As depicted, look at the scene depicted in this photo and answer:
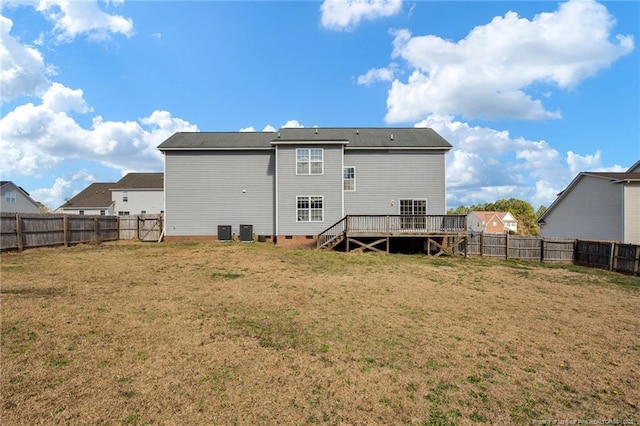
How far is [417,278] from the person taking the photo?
1170cm

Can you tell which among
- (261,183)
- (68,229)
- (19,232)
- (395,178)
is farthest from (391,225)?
(19,232)

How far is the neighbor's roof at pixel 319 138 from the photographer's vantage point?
20453 millimetres

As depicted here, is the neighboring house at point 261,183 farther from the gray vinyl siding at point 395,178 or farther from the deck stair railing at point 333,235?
the deck stair railing at point 333,235

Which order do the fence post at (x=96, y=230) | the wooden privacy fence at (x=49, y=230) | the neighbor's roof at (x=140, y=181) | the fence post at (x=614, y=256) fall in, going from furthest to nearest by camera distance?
the neighbor's roof at (x=140, y=181) → the fence post at (x=96, y=230) → the fence post at (x=614, y=256) → the wooden privacy fence at (x=49, y=230)

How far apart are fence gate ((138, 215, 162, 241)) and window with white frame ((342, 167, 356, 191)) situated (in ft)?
41.6

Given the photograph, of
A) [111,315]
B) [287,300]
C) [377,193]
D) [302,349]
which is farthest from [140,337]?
[377,193]

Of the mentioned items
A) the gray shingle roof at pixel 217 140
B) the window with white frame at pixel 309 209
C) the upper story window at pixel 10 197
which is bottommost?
the window with white frame at pixel 309 209

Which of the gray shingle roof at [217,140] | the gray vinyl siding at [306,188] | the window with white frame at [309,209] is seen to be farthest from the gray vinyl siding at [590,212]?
the gray shingle roof at [217,140]

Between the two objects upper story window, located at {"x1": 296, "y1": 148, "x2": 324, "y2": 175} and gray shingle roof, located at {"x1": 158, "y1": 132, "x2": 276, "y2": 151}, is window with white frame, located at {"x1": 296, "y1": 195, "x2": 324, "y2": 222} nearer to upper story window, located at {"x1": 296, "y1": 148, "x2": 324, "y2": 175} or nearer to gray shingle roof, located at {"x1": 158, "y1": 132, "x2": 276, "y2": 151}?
upper story window, located at {"x1": 296, "y1": 148, "x2": 324, "y2": 175}

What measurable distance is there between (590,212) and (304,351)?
25.9m

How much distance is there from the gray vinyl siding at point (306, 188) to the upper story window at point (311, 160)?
7.6 inches

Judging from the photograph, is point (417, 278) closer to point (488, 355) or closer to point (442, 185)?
point (488, 355)

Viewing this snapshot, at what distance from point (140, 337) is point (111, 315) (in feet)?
4.94

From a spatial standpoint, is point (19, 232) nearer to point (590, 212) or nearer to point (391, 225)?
point (391, 225)
